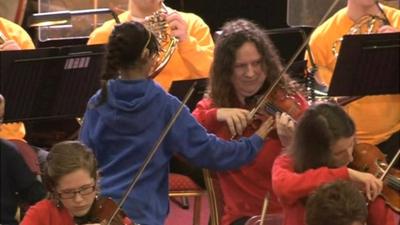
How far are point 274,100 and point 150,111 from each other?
1.39ft

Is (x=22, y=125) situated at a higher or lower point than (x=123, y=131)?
lower

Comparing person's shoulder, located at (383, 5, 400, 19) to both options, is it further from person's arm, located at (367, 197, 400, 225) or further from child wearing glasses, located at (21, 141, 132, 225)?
child wearing glasses, located at (21, 141, 132, 225)

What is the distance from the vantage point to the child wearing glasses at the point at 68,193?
2975 mm

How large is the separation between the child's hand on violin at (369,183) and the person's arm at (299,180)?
2cm

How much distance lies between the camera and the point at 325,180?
9.91 ft

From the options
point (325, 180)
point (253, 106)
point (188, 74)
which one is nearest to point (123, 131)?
point (253, 106)

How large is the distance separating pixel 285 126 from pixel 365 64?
24.7 inches

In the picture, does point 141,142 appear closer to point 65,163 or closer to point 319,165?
point 65,163

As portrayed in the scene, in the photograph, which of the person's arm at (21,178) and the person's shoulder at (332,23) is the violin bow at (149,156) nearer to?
the person's arm at (21,178)

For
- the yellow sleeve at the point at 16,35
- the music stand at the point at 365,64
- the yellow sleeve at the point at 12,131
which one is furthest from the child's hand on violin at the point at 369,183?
the yellow sleeve at the point at 16,35

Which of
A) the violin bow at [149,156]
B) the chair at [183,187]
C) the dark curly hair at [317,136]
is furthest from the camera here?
the chair at [183,187]

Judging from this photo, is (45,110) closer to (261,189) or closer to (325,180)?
(261,189)

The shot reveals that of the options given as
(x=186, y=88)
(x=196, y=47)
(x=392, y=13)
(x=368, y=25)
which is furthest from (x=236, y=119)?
(x=392, y=13)

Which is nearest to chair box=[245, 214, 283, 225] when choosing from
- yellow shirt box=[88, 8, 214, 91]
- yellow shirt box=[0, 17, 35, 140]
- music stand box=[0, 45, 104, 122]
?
music stand box=[0, 45, 104, 122]
